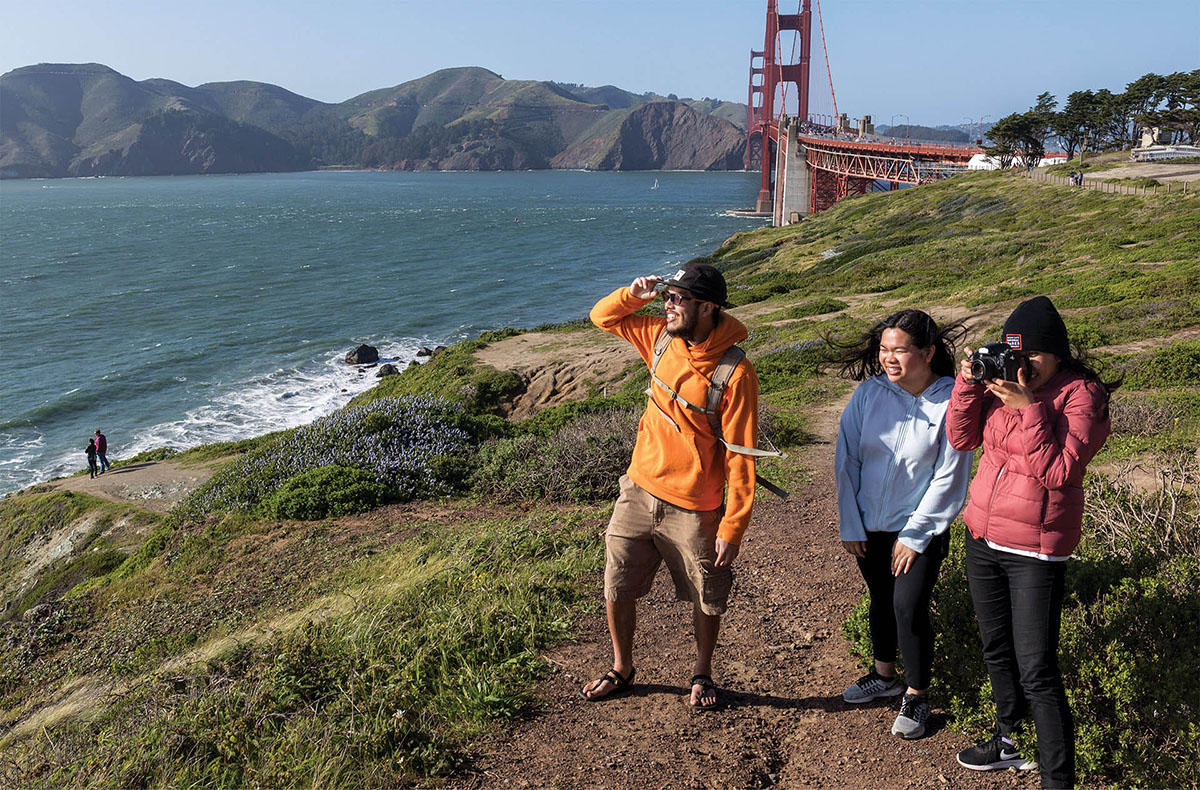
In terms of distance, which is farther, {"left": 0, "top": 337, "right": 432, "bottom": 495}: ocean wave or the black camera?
{"left": 0, "top": 337, "right": 432, "bottom": 495}: ocean wave

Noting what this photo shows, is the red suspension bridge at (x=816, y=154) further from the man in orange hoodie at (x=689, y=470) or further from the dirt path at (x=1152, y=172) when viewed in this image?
the man in orange hoodie at (x=689, y=470)

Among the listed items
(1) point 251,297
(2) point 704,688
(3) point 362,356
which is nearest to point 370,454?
(2) point 704,688

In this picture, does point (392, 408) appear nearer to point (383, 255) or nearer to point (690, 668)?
point (690, 668)

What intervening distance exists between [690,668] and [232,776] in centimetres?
218

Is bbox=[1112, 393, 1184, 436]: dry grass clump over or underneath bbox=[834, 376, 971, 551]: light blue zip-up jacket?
underneath

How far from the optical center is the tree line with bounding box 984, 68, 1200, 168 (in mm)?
46281

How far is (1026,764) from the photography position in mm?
3248

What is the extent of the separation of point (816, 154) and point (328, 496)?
69.1 metres

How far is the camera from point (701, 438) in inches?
140

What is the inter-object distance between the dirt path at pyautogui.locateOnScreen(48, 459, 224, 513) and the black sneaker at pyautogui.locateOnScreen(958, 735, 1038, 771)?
1374 cm

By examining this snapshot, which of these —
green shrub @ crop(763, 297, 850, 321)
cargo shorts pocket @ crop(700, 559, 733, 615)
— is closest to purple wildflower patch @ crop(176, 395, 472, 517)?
cargo shorts pocket @ crop(700, 559, 733, 615)

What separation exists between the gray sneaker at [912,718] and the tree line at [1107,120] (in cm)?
5299

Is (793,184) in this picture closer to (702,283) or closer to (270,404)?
(270,404)

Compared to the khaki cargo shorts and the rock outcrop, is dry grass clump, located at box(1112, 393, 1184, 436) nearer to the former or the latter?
the khaki cargo shorts
